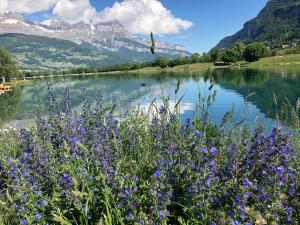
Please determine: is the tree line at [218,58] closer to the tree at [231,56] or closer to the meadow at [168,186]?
the tree at [231,56]

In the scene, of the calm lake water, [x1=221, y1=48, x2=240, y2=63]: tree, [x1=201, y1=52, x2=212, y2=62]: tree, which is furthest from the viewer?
[x1=201, y1=52, x2=212, y2=62]: tree

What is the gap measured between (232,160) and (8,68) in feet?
475

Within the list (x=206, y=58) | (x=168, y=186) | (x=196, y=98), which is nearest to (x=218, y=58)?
(x=206, y=58)

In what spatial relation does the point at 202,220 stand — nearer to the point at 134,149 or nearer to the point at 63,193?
the point at 63,193

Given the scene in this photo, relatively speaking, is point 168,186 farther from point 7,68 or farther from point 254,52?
point 254,52

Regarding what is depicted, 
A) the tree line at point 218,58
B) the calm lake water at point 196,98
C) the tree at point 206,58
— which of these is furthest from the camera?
the tree at point 206,58

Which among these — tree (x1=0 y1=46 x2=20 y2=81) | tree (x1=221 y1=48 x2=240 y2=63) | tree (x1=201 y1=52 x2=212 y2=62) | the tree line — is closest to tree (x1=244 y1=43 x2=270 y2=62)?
the tree line

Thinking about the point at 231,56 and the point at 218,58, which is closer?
the point at 231,56

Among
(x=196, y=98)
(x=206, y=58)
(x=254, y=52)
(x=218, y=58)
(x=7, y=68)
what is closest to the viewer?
(x=196, y=98)

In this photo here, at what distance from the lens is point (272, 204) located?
354 centimetres

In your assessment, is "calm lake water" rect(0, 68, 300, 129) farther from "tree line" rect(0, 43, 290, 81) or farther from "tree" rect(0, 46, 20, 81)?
"tree line" rect(0, 43, 290, 81)

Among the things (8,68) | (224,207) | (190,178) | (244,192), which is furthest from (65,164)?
(8,68)

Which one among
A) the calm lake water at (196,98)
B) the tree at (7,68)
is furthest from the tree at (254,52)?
the tree at (7,68)

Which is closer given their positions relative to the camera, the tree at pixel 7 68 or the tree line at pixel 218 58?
the tree at pixel 7 68
